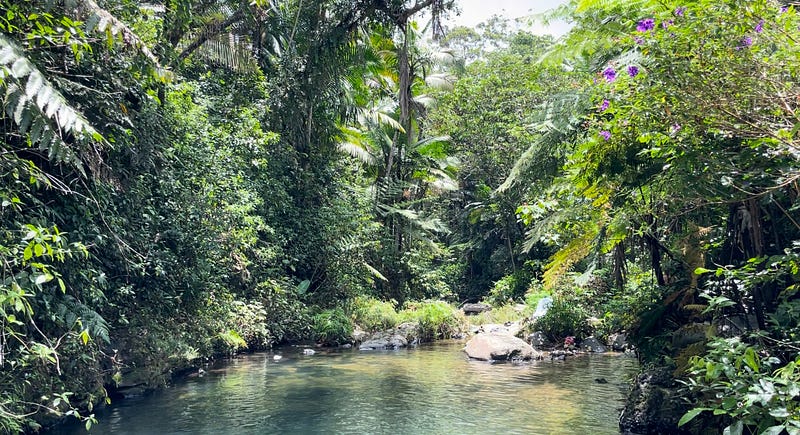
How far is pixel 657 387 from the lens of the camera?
6473mm

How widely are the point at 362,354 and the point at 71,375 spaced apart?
25.7 feet

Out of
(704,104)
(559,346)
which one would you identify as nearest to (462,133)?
(559,346)

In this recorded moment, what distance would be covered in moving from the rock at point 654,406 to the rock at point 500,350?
225 inches

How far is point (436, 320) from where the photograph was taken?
55.1 feet

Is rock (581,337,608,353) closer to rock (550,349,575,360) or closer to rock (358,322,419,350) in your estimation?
rock (550,349,575,360)

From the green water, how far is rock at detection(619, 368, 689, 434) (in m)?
0.28

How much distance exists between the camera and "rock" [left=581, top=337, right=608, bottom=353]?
1368 centimetres

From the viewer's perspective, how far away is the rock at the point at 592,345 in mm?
13680

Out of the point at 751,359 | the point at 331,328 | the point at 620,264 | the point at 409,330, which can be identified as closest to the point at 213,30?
the point at 331,328

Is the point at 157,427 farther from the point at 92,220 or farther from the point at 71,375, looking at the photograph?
the point at 92,220

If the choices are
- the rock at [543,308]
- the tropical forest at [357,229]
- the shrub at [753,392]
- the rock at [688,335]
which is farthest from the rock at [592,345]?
the shrub at [753,392]

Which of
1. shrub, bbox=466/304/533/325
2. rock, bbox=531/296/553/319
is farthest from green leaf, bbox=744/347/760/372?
shrub, bbox=466/304/533/325

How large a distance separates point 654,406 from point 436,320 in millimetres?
10555

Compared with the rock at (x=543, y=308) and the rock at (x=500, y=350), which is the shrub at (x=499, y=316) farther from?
the rock at (x=500, y=350)
